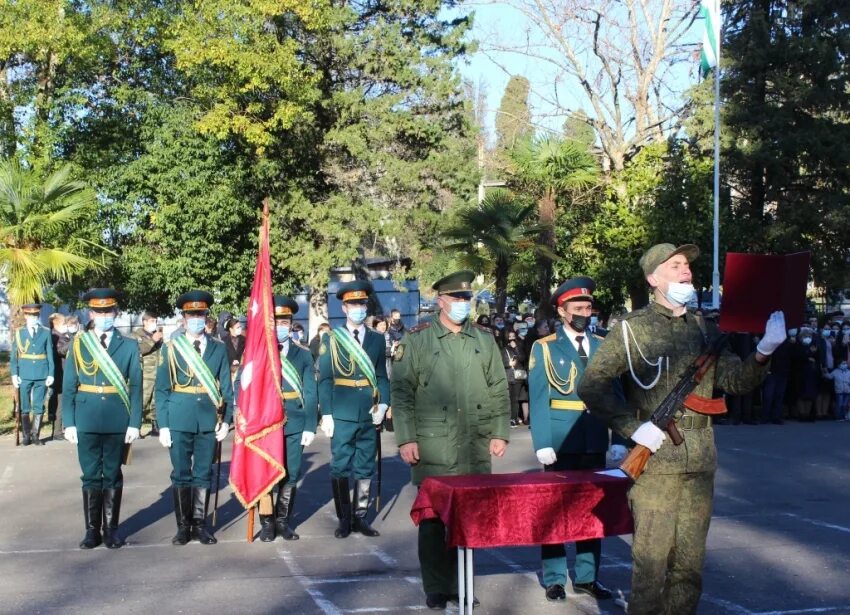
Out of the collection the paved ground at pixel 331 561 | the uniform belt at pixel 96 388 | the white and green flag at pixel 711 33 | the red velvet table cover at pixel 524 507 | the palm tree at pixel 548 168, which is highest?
the white and green flag at pixel 711 33

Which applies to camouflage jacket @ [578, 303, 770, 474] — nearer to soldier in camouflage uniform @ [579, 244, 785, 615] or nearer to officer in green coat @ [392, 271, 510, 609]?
soldier in camouflage uniform @ [579, 244, 785, 615]

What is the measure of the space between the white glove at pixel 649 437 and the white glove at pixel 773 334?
0.61 m

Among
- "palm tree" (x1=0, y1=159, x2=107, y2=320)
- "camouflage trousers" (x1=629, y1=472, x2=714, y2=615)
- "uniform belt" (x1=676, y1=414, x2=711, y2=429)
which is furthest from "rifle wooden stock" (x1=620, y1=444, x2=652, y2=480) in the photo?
"palm tree" (x1=0, y1=159, x2=107, y2=320)

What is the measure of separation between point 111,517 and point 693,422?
5.69m

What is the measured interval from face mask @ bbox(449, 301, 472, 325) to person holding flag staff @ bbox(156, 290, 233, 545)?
314 cm

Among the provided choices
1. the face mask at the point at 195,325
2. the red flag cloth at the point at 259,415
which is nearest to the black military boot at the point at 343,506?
the red flag cloth at the point at 259,415

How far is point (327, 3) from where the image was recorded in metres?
29.3

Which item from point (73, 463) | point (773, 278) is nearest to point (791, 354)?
point (73, 463)

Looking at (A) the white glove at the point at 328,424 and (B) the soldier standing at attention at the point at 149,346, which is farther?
(B) the soldier standing at attention at the point at 149,346

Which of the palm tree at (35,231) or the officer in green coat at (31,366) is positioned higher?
the palm tree at (35,231)

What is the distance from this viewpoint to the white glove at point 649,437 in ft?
18.9

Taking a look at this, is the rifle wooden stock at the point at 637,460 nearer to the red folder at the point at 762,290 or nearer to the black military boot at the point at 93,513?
the red folder at the point at 762,290

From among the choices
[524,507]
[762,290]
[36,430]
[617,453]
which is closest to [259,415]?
[524,507]

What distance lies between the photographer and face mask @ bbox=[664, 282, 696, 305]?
19.7 ft
